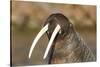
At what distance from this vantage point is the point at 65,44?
5.54ft

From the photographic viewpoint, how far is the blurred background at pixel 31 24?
60.8 inches

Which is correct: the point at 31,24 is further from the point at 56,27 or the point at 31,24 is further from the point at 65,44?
the point at 65,44

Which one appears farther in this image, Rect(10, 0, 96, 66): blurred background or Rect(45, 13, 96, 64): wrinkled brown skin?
Rect(45, 13, 96, 64): wrinkled brown skin

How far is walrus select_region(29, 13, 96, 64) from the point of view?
1.65 metres

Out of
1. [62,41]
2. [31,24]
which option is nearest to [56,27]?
[62,41]

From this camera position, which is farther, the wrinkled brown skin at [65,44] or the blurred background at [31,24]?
the wrinkled brown skin at [65,44]

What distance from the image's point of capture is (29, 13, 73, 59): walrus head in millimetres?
1642

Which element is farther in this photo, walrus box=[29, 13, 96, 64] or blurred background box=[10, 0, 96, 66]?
walrus box=[29, 13, 96, 64]

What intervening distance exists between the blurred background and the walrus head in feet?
0.12

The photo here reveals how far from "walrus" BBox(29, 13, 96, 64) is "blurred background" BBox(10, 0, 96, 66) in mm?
40

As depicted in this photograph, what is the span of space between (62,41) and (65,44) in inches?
1.7

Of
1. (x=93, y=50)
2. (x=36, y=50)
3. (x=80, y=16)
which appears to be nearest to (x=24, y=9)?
(x=36, y=50)
